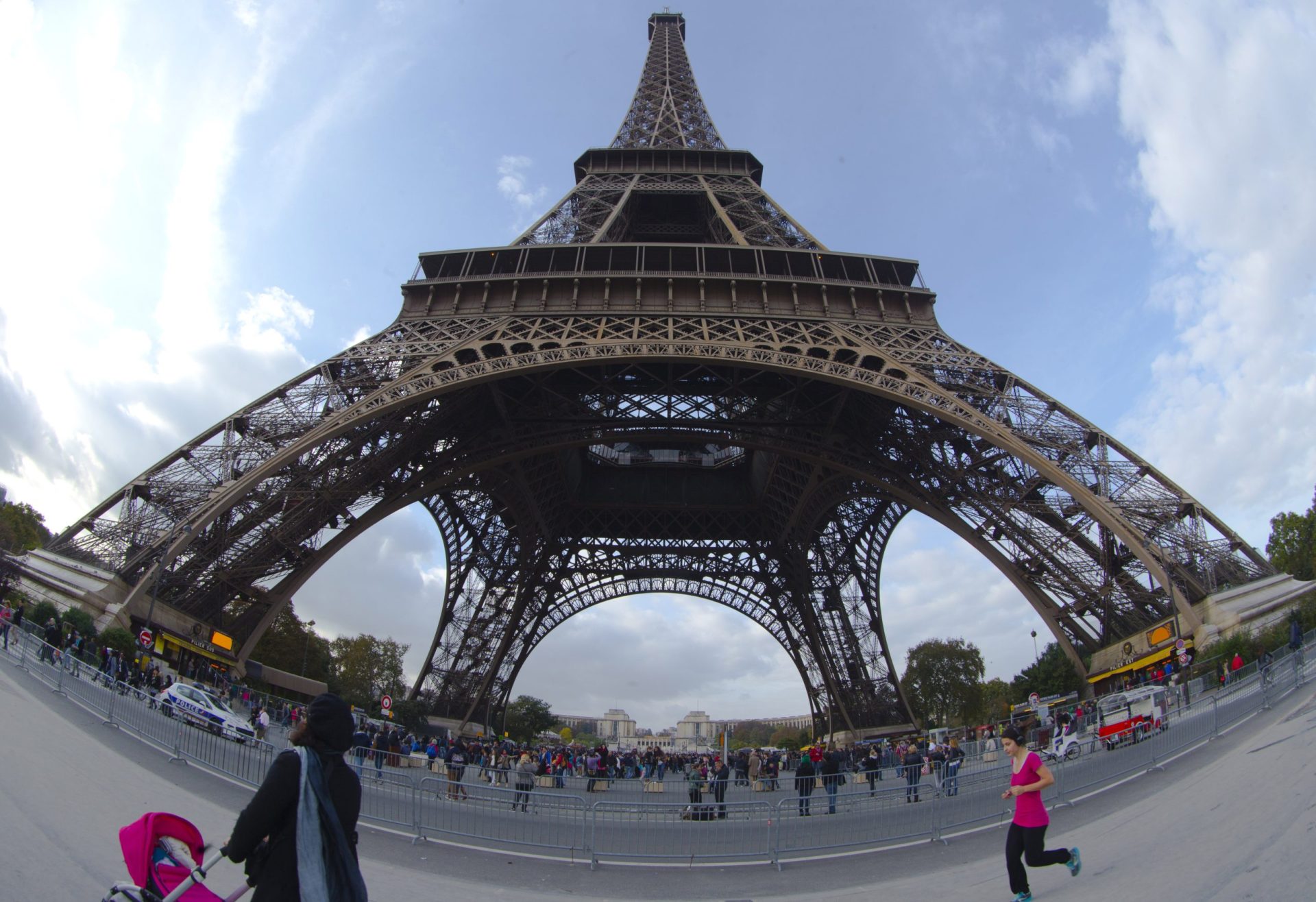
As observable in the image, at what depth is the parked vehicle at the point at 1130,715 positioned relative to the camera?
15.3 metres

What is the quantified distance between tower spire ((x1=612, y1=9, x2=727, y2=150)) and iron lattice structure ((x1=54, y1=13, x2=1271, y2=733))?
3932 millimetres

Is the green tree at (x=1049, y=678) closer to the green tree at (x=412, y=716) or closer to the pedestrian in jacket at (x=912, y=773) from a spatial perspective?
the pedestrian in jacket at (x=912, y=773)

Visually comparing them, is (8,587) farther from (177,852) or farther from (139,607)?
(177,852)

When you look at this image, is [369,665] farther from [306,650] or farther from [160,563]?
[160,563]

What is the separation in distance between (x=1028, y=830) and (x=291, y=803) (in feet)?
16.3

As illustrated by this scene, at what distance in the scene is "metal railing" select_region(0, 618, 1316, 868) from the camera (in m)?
9.63

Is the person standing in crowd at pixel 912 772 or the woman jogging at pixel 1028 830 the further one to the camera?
the person standing in crowd at pixel 912 772

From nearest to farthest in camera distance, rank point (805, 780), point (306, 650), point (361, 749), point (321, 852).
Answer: point (321, 852) < point (805, 780) < point (361, 749) < point (306, 650)

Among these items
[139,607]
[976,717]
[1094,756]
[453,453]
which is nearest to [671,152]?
[453,453]

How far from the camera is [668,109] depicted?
4591cm

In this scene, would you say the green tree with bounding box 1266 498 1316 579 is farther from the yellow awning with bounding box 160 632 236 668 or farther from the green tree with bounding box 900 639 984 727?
the yellow awning with bounding box 160 632 236 668

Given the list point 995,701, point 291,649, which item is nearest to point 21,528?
point 291,649

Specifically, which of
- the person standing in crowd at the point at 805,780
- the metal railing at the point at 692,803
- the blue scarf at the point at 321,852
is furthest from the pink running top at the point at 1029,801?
the person standing in crowd at the point at 805,780

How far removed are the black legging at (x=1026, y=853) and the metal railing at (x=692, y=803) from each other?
3.65 m
